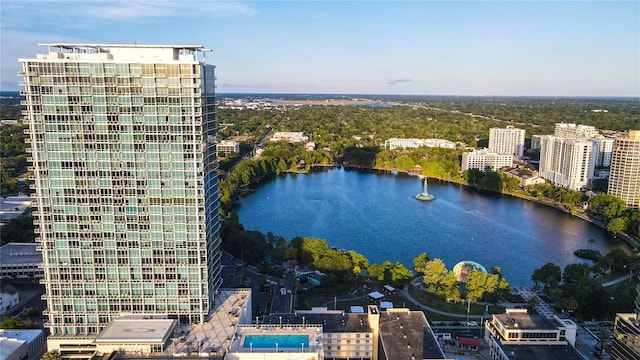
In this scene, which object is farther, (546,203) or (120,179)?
(546,203)

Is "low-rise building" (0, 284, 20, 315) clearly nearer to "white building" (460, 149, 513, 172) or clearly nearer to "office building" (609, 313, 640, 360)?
"office building" (609, 313, 640, 360)

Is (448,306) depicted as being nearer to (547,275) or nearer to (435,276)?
(435,276)

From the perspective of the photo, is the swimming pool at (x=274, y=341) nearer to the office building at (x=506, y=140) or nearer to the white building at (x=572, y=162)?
the white building at (x=572, y=162)

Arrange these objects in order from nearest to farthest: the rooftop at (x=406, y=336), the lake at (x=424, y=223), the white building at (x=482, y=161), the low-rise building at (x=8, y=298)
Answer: the rooftop at (x=406, y=336) < the low-rise building at (x=8, y=298) < the lake at (x=424, y=223) < the white building at (x=482, y=161)

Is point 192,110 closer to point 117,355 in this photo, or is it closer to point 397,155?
point 117,355

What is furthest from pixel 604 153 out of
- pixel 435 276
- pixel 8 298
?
pixel 8 298

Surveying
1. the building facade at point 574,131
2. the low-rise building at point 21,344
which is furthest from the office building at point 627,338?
the building facade at point 574,131
